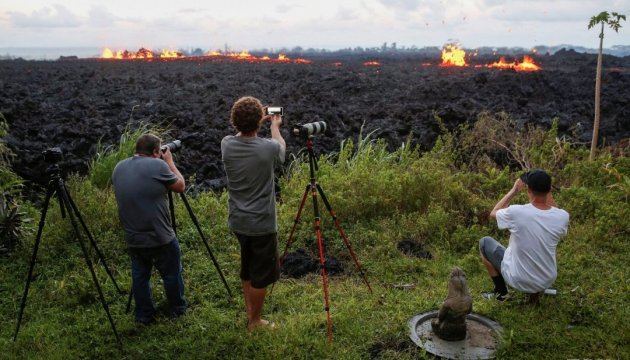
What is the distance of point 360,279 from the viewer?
645cm

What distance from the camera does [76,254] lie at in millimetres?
7082

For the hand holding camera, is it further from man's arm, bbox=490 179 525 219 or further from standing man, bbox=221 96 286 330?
man's arm, bbox=490 179 525 219

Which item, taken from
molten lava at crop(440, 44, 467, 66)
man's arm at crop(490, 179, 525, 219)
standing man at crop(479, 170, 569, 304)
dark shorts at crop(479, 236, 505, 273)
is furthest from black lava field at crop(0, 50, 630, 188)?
molten lava at crop(440, 44, 467, 66)

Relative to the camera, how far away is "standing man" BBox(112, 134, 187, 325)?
491cm

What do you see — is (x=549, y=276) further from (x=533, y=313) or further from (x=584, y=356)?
(x=584, y=356)

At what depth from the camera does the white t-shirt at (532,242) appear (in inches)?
199

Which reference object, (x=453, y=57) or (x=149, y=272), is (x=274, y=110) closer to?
(x=149, y=272)

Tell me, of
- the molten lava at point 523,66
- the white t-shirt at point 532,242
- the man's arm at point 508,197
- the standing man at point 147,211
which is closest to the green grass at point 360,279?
the white t-shirt at point 532,242

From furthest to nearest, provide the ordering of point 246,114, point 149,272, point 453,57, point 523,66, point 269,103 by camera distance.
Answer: point 453,57 → point 523,66 → point 269,103 → point 149,272 → point 246,114

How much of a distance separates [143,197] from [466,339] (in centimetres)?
334

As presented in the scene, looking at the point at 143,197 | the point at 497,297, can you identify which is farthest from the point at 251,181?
the point at 497,297

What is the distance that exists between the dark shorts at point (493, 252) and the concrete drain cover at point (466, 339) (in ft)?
2.04

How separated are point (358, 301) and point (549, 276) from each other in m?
1.99

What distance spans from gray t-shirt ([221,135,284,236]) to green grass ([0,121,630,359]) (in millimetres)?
1117
